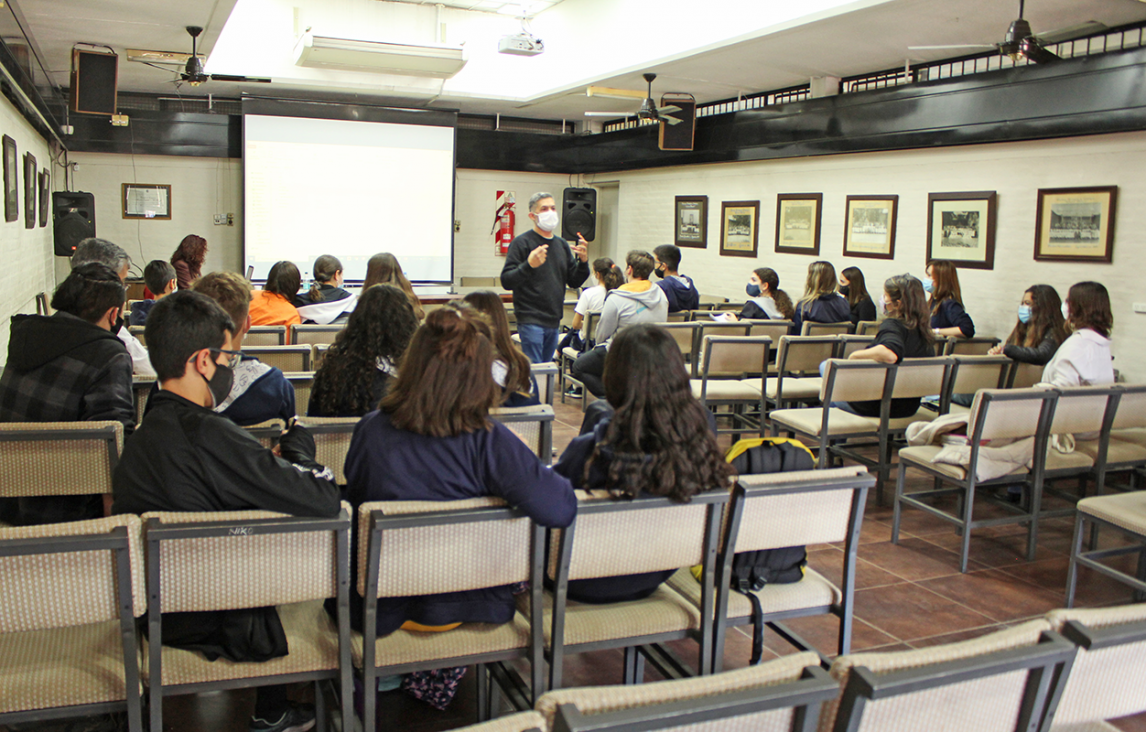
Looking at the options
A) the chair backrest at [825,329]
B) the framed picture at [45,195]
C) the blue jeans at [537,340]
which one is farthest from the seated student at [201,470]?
the framed picture at [45,195]

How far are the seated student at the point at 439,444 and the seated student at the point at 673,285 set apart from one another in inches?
218

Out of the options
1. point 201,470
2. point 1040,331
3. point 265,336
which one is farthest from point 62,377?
point 1040,331

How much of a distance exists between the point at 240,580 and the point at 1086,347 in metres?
4.14

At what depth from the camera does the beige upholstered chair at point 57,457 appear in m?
2.36

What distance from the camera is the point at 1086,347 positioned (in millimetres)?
4277

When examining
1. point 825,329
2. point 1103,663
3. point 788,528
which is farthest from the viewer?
point 825,329

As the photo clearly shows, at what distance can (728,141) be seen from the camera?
961 cm

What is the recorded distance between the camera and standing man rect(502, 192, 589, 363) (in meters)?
5.67

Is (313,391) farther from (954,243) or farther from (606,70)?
(606,70)

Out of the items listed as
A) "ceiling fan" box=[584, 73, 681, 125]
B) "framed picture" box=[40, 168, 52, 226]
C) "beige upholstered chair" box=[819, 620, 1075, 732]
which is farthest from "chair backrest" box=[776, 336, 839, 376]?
"framed picture" box=[40, 168, 52, 226]

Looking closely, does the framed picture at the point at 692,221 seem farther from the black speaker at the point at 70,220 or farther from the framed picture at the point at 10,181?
the framed picture at the point at 10,181

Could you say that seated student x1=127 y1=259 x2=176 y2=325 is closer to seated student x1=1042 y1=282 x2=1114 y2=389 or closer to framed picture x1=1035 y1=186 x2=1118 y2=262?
seated student x1=1042 y1=282 x2=1114 y2=389

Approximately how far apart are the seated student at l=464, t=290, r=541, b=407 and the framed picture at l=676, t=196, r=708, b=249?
24.5 feet

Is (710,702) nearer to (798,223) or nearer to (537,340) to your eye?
(537,340)
